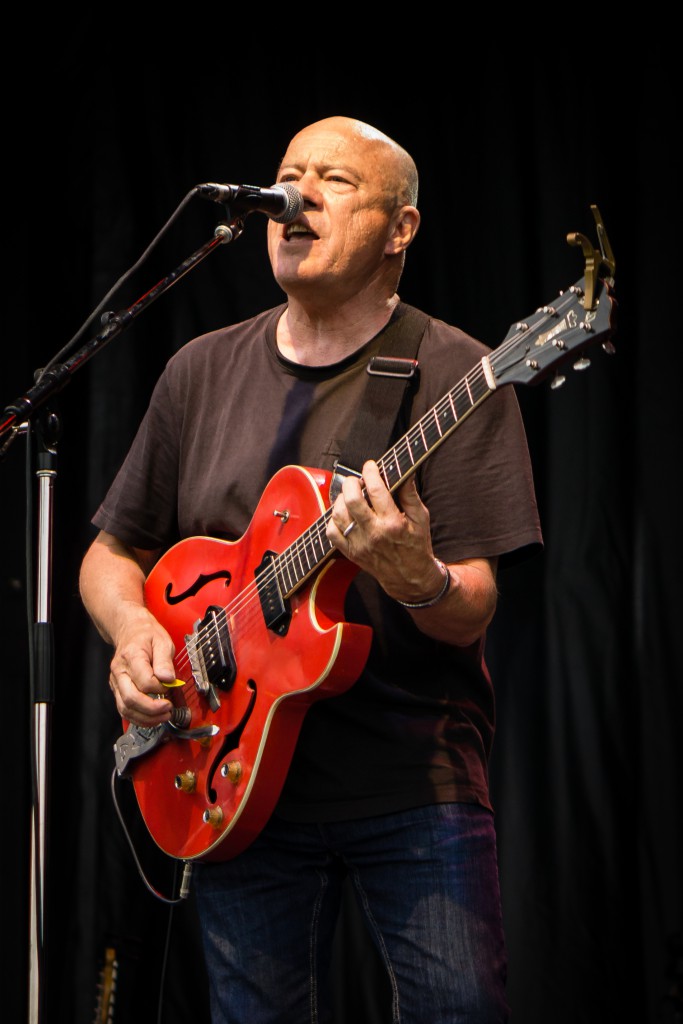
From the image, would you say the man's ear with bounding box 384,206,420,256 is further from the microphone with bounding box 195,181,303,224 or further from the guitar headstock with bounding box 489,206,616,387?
the guitar headstock with bounding box 489,206,616,387

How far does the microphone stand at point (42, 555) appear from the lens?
2047mm

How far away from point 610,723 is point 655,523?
0.57 meters

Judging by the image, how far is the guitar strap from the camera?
2135mm

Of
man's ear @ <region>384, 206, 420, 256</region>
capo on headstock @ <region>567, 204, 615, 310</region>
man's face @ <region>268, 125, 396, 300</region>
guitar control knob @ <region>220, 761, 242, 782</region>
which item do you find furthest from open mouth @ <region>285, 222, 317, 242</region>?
guitar control knob @ <region>220, 761, 242, 782</region>

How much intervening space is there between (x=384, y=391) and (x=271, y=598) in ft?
1.45

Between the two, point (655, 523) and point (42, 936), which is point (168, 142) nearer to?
point (655, 523)

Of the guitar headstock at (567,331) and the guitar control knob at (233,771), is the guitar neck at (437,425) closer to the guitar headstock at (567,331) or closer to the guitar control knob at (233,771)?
the guitar headstock at (567,331)

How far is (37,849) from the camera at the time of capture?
6.74 feet

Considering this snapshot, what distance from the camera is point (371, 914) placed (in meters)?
2.09

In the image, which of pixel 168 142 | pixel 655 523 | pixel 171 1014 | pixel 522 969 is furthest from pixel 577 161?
pixel 171 1014

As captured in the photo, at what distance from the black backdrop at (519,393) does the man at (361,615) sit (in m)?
1.10

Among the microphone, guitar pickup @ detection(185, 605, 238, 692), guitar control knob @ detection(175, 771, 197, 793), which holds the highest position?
the microphone

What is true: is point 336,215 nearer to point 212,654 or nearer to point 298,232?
point 298,232

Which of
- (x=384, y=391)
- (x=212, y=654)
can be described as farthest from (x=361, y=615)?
(x=384, y=391)
